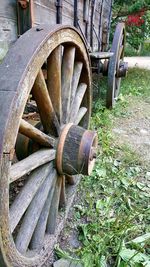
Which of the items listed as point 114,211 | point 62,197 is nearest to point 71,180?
point 62,197

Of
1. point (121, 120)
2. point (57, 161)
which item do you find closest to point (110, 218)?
point (57, 161)

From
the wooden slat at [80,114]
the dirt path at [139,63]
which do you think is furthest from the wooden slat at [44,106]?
the dirt path at [139,63]

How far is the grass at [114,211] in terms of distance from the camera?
70.6 inches

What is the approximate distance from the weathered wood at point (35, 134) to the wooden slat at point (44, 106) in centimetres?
7

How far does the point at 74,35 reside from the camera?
1661 mm

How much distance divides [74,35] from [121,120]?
7.71 ft

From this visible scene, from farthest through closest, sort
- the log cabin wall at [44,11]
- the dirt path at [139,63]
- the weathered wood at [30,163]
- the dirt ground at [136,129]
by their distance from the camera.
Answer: the dirt path at [139,63], the dirt ground at [136,129], the log cabin wall at [44,11], the weathered wood at [30,163]

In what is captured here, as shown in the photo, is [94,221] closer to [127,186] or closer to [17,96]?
[127,186]

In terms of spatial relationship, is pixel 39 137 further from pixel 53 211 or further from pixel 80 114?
pixel 80 114

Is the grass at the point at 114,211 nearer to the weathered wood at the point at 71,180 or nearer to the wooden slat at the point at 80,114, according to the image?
the weathered wood at the point at 71,180

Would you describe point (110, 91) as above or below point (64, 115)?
below

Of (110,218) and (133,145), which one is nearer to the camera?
(110,218)

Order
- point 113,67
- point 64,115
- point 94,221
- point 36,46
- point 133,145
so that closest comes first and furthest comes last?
point 36,46
point 64,115
point 94,221
point 133,145
point 113,67

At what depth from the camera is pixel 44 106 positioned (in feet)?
4.82
